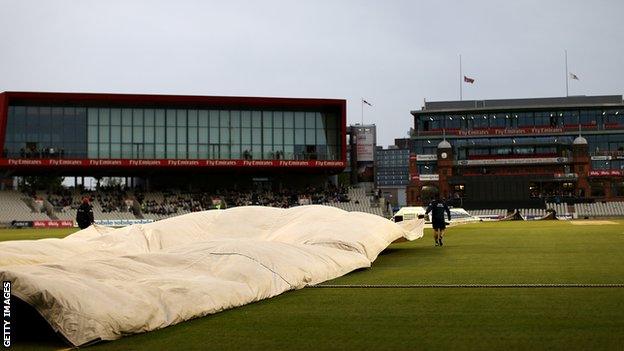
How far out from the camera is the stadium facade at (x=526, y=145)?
85.9 metres

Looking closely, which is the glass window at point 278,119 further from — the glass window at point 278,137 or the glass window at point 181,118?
the glass window at point 181,118

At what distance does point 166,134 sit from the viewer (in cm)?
6375

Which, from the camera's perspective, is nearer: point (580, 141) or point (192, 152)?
point (192, 152)

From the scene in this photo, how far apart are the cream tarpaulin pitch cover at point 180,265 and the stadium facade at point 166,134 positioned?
45306mm

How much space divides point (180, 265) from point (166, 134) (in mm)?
54937

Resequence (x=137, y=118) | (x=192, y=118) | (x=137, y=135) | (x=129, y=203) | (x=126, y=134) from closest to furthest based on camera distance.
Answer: (x=129, y=203) < (x=126, y=134) < (x=137, y=135) < (x=137, y=118) < (x=192, y=118)

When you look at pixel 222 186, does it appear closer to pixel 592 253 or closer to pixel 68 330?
pixel 592 253

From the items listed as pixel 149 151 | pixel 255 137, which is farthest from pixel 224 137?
pixel 149 151

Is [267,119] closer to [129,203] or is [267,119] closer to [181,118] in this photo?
[181,118]

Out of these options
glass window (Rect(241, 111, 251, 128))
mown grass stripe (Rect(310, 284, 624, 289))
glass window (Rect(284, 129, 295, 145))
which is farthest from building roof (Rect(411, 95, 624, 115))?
mown grass stripe (Rect(310, 284, 624, 289))

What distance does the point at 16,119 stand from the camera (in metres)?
61.8

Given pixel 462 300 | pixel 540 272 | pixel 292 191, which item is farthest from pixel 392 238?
pixel 292 191

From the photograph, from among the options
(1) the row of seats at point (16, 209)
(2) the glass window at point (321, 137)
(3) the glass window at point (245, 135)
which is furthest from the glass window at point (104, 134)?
(2) the glass window at point (321, 137)

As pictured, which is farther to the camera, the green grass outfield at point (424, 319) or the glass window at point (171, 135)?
the glass window at point (171, 135)
